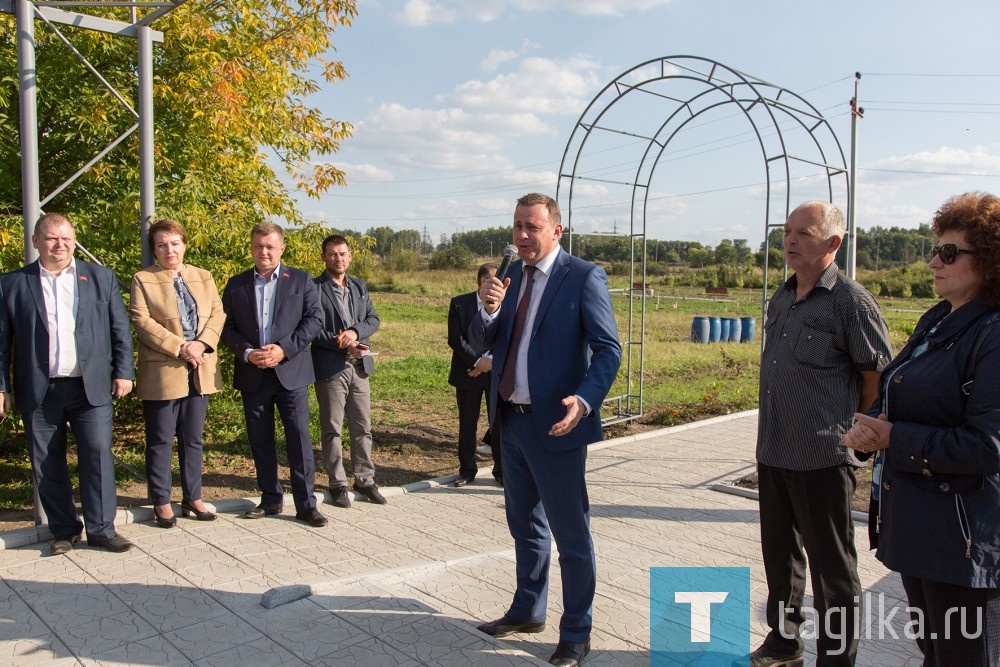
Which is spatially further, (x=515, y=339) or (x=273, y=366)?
(x=273, y=366)

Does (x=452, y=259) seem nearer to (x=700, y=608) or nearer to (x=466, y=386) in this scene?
(x=466, y=386)

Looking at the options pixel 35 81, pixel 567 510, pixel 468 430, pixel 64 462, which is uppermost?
pixel 35 81

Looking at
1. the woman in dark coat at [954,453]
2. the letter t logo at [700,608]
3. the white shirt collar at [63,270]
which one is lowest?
the letter t logo at [700,608]

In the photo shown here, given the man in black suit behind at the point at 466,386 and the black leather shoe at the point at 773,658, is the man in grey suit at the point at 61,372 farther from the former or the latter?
the black leather shoe at the point at 773,658

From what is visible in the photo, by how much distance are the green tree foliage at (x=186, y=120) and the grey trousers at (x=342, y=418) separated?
Result: 63.2 inches

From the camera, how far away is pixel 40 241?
4.66 metres

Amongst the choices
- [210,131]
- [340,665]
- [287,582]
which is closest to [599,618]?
[340,665]

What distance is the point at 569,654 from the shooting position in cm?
346

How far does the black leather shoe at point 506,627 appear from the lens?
3.73 m

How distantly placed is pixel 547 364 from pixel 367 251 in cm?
446

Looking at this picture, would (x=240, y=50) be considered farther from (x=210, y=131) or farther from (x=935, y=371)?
(x=935, y=371)

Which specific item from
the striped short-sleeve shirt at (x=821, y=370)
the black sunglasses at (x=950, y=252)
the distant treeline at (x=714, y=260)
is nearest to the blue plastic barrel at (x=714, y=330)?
the distant treeline at (x=714, y=260)

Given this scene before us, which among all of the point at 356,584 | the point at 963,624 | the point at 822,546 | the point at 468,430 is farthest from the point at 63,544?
the point at 963,624

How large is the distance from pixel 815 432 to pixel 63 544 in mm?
4439
